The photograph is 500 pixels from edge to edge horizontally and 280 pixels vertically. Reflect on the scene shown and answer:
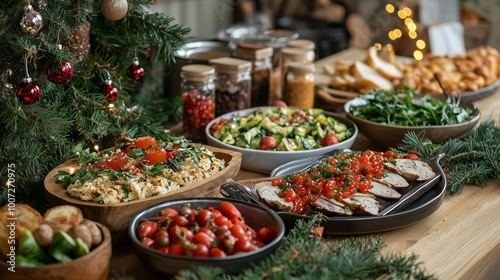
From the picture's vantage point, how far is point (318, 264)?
1373 mm

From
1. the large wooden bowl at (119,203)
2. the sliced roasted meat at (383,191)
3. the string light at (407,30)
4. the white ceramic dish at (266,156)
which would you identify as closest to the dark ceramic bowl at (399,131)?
the white ceramic dish at (266,156)

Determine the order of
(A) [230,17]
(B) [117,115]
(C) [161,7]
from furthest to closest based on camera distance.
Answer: (A) [230,17] → (C) [161,7] → (B) [117,115]

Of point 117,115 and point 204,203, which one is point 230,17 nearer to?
point 117,115

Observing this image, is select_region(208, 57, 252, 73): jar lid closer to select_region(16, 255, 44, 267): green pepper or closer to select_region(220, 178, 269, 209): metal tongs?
select_region(220, 178, 269, 209): metal tongs

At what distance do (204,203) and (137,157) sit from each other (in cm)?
29

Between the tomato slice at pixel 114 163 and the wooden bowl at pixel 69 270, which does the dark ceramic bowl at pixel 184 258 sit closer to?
the wooden bowl at pixel 69 270

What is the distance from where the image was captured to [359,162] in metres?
1.93

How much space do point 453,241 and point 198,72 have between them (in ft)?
3.28

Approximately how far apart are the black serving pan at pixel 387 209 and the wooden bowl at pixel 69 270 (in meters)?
0.46

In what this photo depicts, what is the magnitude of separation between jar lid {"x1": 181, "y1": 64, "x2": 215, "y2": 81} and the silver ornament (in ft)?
2.65

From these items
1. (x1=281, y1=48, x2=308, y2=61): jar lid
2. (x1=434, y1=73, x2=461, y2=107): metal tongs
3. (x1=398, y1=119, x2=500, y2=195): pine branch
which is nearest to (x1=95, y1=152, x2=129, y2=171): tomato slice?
(x1=398, y1=119, x2=500, y2=195): pine branch

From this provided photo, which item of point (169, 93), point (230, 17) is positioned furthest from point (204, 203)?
point (230, 17)

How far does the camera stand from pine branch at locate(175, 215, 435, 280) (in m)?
1.34

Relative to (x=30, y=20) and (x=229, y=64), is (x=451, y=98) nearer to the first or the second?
(x=229, y=64)
